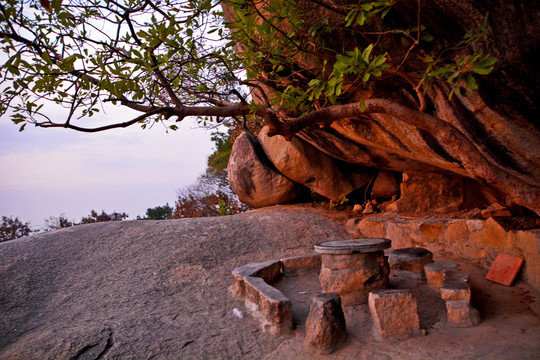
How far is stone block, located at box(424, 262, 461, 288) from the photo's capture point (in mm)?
4200

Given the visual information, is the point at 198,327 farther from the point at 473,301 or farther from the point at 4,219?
the point at 4,219

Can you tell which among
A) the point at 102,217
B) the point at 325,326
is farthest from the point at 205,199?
the point at 325,326

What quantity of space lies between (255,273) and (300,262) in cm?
90

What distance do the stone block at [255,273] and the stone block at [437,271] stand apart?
74.0 inches

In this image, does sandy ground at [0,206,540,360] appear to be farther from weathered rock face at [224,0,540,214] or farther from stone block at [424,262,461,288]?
weathered rock face at [224,0,540,214]

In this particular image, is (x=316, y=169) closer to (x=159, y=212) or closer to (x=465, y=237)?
(x=465, y=237)

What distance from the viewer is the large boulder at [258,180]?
846 cm

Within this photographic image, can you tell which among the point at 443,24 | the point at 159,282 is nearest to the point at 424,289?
the point at 443,24

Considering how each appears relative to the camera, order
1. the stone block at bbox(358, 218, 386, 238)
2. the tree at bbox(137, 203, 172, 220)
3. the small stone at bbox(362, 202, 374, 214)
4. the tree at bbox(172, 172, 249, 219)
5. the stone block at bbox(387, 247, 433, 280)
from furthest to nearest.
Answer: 1. the tree at bbox(137, 203, 172, 220)
2. the tree at bbox(172, 172, 249, 219)
3. the small stone at bbox(362, 202, 374, 214)
4. the stone block at bbox(358, 218, 386, 238)
5. the stone block at bbox(387, 247, 433, 280)

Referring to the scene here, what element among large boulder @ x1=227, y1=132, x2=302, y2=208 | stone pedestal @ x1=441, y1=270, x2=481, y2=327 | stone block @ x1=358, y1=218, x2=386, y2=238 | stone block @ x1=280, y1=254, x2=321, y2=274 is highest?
large boulder @ x1=227, y1=132, x2=302, y2=208

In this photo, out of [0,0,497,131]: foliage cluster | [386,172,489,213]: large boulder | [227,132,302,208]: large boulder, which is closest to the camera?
[0,0,497,131]: foliage cluster

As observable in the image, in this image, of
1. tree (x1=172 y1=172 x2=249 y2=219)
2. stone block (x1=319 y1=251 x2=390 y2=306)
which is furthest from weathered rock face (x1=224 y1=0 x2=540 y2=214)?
tree (x1=172 y1=172 x2=249 y2=219)

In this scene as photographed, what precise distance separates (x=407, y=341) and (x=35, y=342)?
343 cm

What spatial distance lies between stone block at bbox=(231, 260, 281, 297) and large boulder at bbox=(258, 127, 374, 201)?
3.05 m
